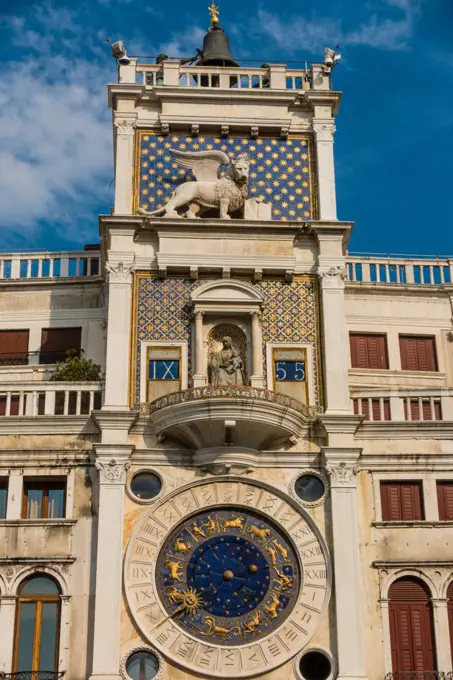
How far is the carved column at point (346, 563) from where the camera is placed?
25.3 m

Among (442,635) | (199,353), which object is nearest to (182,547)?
(199,353)

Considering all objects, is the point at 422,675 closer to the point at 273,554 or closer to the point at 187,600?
the point at 273,554

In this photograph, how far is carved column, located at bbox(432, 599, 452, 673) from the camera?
84.7 feet

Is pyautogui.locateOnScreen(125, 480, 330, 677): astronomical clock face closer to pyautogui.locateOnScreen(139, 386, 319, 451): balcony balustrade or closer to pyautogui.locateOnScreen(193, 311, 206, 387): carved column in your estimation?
pyautogui.locateOnScreen(139, 386, 319, 451): balcony balustrade

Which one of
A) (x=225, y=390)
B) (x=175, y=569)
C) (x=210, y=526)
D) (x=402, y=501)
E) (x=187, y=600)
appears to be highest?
(x=225, y=390)

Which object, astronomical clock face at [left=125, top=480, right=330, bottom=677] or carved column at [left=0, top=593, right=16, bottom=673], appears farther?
astronomical clock face at [left=125, top=480, right=330, bottom=677]

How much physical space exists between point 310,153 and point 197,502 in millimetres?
9741

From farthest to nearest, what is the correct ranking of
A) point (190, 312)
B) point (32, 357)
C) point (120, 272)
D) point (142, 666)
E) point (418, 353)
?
1. point (418, 353)
2. point (32, 357)
3. point (120, 272)
4. point (190, 312)
5. point (142, 666)

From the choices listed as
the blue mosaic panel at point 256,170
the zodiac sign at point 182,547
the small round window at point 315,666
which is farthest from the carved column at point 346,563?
the blue mosaic panel at point 256,170

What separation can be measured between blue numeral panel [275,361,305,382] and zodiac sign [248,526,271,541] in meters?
3.58

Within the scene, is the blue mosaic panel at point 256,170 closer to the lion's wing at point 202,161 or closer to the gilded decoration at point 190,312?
the lion's wing at point 202,161

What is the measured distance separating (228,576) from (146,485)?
106 inches

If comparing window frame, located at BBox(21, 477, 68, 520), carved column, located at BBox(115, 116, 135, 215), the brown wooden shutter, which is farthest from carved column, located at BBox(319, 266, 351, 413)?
the brown wooden shutter

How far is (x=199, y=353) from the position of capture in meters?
28.1
